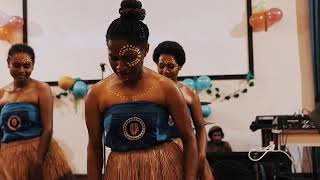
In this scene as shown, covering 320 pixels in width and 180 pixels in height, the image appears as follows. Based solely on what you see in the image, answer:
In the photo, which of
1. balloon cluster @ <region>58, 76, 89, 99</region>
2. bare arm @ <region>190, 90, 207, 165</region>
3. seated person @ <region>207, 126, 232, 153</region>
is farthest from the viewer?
balloon cluster @ <region>58, 76, 89, 99</region>

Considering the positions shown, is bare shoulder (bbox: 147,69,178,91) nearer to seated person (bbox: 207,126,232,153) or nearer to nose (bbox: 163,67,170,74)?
nose (bbox: 163,67,170,74)

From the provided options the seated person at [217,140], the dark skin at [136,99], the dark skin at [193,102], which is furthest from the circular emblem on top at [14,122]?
the seated person at [217,140]

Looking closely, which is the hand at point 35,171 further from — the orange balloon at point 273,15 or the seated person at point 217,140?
the orange balloon at point 273,15

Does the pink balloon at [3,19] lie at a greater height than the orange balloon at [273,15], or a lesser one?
greater

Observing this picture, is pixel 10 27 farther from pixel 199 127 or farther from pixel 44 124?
pixel 199 127

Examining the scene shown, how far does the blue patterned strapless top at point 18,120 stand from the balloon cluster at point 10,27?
139 inches

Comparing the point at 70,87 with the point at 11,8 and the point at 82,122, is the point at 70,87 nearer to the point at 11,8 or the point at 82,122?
the point at 82,122

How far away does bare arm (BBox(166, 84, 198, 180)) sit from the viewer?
1678 mm

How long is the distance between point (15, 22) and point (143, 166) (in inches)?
197

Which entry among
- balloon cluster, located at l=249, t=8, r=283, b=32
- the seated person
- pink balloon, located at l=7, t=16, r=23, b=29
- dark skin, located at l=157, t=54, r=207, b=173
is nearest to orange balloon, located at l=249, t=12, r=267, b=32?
balloon cluster, located at l=249, t=8, r=283, b=32

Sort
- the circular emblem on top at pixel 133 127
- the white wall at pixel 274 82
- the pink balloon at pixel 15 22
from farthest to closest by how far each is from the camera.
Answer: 1. the pink balloon at pixel 15 22
2. the white wall at pixel 274 82
3. the circular emblem on top at pixel 133 127

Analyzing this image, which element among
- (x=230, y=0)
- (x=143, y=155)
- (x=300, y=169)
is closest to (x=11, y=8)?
(x=230, y=0)

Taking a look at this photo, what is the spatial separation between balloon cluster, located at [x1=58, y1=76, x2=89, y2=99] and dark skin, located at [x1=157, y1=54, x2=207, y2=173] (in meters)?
3.41

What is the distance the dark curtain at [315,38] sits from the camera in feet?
18.0
